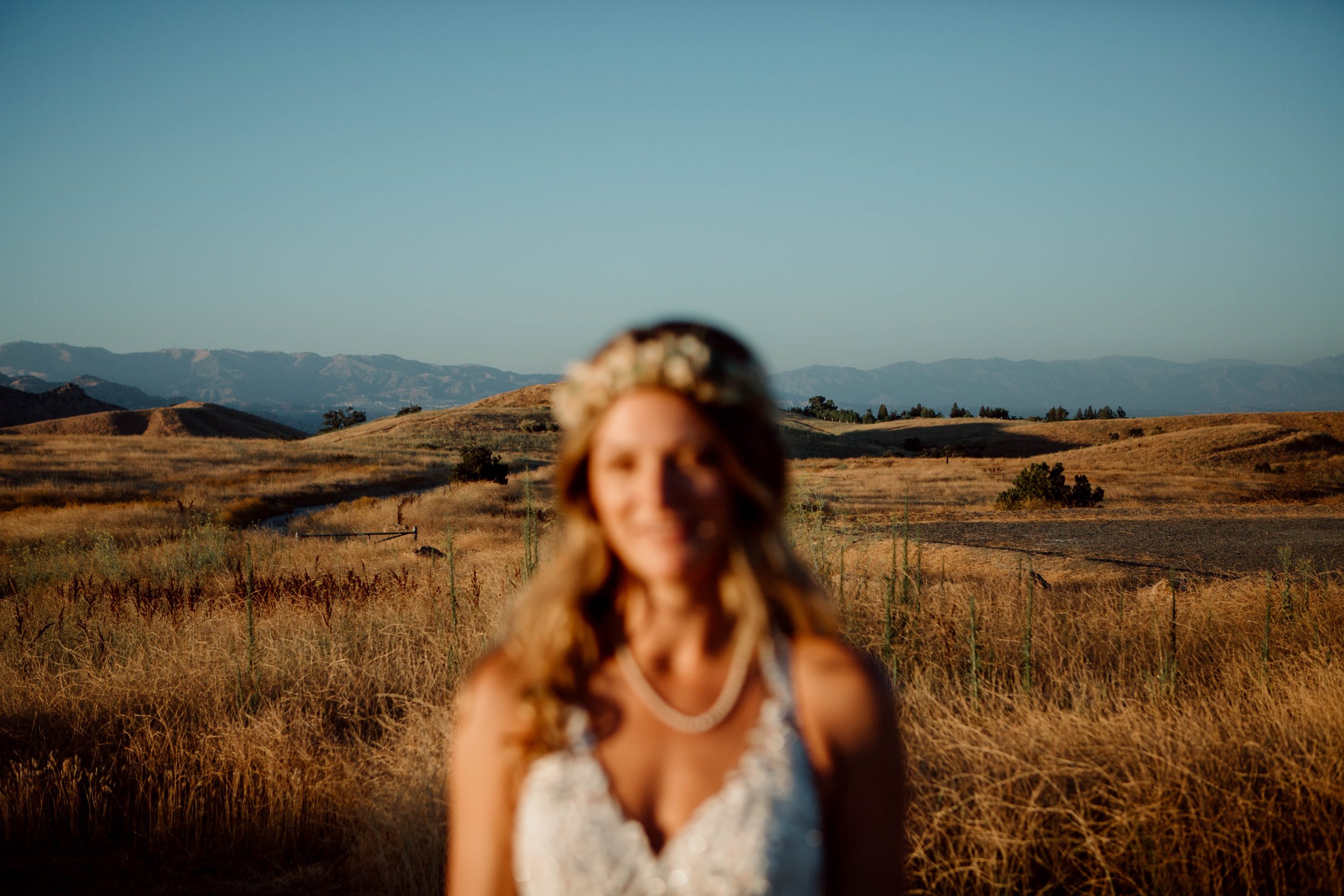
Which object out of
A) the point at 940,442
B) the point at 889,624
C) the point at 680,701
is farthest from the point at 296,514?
the point at 940,442

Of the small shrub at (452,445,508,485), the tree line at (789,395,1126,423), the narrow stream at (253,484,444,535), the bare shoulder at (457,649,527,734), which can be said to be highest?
the tree line at (789,395,1126,423)

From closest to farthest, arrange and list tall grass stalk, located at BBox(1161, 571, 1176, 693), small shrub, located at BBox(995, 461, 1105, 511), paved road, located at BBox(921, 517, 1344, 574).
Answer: tall grass stalk, located at BBox(1161, 571, 1176, 693) < paved road, located at BBox(921, 517, 1344, 574) < small shrub, located at BBox(995, 461, 1105, 511)

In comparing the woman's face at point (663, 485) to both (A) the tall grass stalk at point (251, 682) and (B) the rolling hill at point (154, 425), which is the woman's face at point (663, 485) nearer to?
(A) the tall grass stalk at point (251, 682)

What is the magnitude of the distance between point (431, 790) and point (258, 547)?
1096 cm

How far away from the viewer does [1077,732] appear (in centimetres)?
330

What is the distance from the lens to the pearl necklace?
1.20m

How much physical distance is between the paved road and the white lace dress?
34.4 ft

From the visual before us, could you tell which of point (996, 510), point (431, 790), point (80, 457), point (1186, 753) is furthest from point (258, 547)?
point (80, 457)

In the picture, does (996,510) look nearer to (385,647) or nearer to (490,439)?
(385,647)

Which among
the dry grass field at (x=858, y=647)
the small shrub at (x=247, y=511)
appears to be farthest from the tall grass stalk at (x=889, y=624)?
the small shrub at (x=247, y=511)

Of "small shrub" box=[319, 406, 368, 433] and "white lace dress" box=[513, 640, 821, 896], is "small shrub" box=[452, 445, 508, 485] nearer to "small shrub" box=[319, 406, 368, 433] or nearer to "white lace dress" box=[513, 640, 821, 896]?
"white lace dress" box=[513, 640, 821, 896]

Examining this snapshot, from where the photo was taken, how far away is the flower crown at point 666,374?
1189mm

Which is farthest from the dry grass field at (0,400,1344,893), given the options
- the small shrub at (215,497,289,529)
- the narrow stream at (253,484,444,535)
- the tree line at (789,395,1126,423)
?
the tree line at (789,395,1126,423)

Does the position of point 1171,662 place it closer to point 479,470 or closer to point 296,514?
point 296,514
